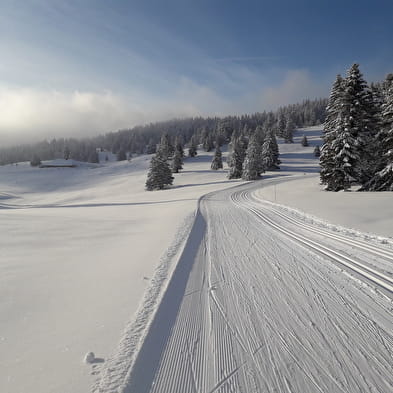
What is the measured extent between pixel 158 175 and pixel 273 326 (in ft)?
125

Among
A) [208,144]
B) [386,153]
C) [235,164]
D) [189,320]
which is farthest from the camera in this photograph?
[208,144]

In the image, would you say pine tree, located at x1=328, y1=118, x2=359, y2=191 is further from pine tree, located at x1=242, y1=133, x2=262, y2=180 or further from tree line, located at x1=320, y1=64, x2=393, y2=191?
pine tree, located at x1=242, y1=133, x2=262, y2=180

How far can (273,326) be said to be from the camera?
2.99 m

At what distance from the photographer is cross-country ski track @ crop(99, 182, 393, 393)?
87.0 inches

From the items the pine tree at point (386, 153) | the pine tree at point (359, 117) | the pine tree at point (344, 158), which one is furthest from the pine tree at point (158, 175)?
the pine tree at point (386, 153)

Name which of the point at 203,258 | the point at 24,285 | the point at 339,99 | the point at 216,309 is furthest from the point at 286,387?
the point at 339,99

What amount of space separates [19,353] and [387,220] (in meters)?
11.5

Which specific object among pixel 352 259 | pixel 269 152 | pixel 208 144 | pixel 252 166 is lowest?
pixel 352 259

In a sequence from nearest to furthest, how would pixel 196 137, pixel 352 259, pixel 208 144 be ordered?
pixel 352 259 < pixel 208 144 < pixel 196 137

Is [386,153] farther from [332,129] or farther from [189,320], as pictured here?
[189,320]

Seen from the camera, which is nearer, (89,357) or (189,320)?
(89,357)

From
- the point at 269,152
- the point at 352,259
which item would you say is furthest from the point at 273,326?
the point at 269,152

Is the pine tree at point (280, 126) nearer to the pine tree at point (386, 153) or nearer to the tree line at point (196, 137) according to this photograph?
the tree line at point (196, 137)

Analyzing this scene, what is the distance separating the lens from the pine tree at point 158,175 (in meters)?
39.5
